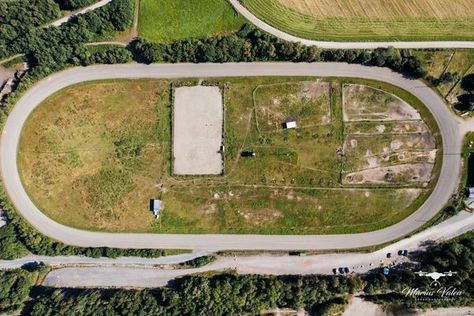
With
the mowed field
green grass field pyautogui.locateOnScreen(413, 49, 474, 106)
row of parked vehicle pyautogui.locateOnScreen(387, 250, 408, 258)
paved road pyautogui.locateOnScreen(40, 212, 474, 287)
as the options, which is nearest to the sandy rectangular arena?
paved road pyautogui.locateOnScreen(40, 212, 474, 287)

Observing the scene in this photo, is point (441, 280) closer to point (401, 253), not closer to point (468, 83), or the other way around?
point (401, 253)

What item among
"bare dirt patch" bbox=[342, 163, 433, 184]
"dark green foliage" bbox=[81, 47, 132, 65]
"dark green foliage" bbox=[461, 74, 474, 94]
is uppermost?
"dark green foliage" bbox=[81, 47, 132, 65]

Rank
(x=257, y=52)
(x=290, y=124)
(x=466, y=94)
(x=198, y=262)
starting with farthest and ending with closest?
(x=466, y=94)
(x=290, y=124)
(x=257, y=52)
(x=198, y=262)

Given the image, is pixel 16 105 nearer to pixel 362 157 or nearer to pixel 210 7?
pixel 210 7

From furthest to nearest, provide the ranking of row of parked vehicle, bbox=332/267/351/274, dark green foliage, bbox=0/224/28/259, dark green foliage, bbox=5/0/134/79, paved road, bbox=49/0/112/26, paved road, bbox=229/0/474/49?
1. paved road, bbox=49/0/112/26
2. paved road, bbox=229/0/474/49
3. dark green foliage, bbox=5/0/134/79
4. row of parked vehicle, bbox=332/267/351/274
5. dark green foliage, bbox=0/224/28/259

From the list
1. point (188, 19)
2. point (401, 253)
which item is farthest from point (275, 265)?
point (188, 19)

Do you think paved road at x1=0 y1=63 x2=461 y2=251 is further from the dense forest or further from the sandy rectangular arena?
the dense forest
